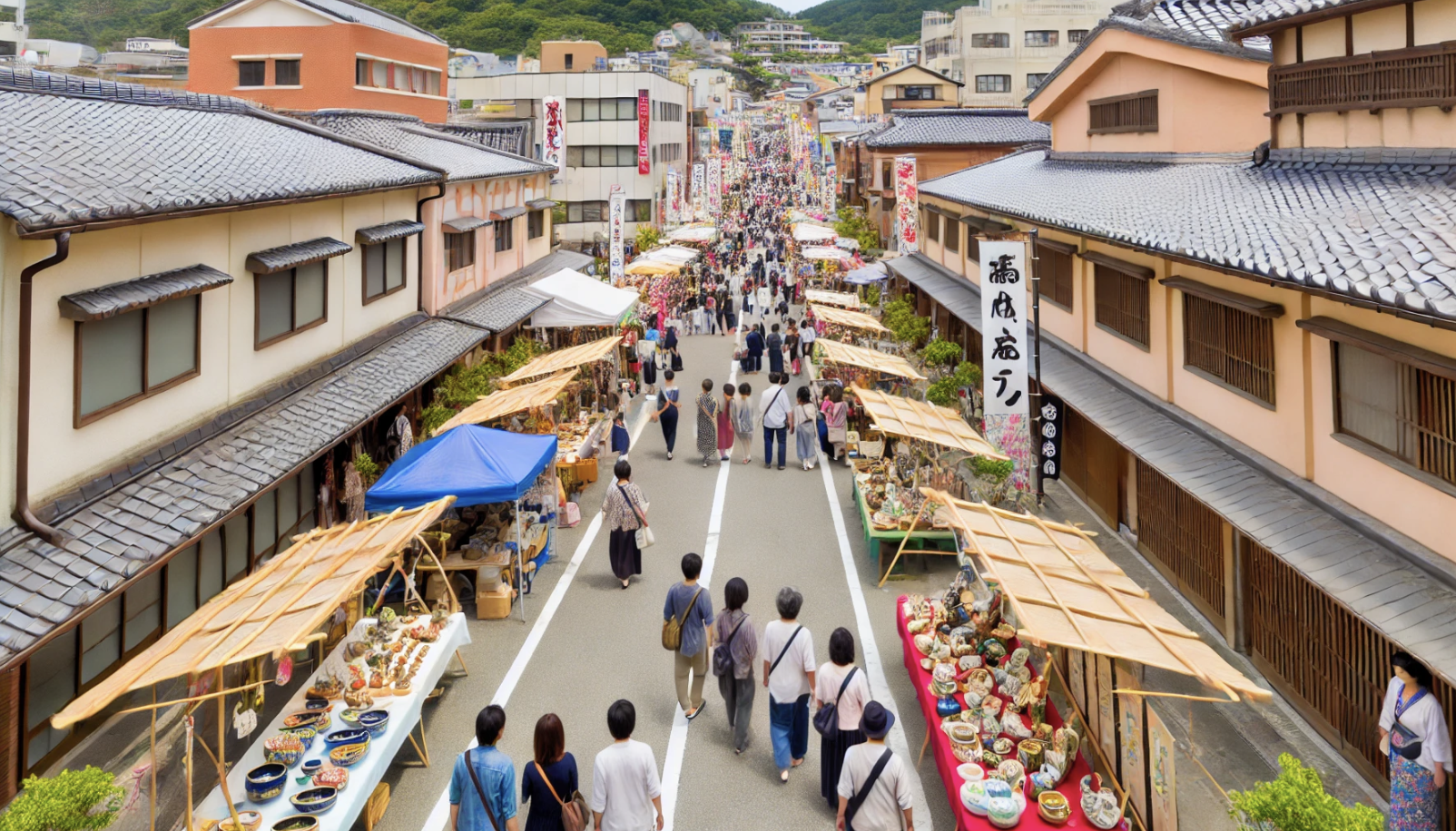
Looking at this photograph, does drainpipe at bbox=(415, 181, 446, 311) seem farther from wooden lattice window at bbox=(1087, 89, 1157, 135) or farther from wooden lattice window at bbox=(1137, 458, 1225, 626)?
wooden lattice window at bbox=(1137, 458, 1225, 626)

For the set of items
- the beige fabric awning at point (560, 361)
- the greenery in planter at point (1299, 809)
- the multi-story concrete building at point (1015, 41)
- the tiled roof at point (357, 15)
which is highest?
the multi-story concrete building at point (1015, 41)

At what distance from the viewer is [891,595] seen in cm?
1287

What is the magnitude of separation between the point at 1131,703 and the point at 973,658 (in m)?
2.20

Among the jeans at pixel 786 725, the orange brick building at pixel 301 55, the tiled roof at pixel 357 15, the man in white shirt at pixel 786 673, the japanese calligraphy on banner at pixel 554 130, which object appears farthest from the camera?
the japanese calligraphy on banner at pixel 554 130

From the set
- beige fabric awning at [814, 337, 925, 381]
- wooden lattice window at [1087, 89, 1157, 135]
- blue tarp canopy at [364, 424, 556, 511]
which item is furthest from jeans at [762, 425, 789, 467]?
wooden lattice window at [1087, 89, 1157, 135]

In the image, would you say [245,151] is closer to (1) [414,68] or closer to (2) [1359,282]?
(2) [1359,282]

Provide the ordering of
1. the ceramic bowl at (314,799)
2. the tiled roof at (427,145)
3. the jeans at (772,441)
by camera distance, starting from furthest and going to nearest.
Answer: the tiled roof at (427,145) → the jeans at (772,441) → the ceramic bowl at (314,799)

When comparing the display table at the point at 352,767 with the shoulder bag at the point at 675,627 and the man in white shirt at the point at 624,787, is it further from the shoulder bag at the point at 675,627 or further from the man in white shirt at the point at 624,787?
the shoulder bag at the point at 675,627

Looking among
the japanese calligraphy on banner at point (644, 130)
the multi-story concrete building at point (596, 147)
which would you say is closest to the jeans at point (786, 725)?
the multi-story concrete building at point (596, 147)

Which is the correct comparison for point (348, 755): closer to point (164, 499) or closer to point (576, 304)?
point (164, 499)

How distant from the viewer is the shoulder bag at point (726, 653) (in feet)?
28.3

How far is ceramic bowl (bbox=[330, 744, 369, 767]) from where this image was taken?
7.53 meters

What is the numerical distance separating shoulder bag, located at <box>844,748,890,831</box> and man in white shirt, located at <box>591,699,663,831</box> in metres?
1.27

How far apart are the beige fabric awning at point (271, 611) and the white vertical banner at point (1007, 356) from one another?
28.0ft
